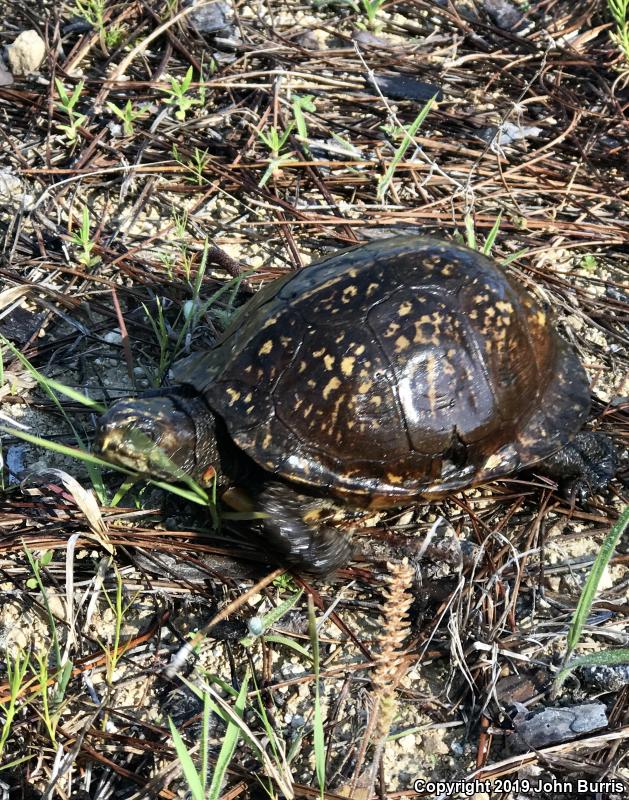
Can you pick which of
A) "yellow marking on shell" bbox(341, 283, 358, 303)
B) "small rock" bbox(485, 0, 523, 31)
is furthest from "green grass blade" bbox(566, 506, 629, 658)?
"small rock" bbox(485, 0, 523, 31)

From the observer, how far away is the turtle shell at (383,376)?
8.50 feet

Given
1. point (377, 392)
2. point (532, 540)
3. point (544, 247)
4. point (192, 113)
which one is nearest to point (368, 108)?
point (192, 113)

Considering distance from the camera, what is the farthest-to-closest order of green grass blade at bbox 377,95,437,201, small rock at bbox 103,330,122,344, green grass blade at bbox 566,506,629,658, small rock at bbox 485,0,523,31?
small rock at bbox 485,0,523,31, green grass blade at bbox 377,95,437,201, small rock at bbox 103,330,122,344, green grass blade at bbox 566,506,629,658

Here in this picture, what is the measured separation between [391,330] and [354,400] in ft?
0.82

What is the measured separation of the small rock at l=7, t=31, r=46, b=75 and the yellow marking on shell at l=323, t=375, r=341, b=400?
8.87ft

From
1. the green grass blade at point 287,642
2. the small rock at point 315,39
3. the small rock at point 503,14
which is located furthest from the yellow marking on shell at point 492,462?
the small rock at point 503,14

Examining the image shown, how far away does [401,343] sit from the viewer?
2.59 meters

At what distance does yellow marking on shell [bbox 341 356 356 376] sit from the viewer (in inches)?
102

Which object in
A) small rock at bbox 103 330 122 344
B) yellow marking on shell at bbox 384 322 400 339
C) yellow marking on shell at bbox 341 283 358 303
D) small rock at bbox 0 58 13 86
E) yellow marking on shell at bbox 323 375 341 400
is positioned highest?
small rock at bbox 0 58 13 86

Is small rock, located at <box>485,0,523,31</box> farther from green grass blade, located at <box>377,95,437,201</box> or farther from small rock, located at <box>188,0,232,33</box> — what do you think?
small rock, located at <box>188,0,232,33</box>

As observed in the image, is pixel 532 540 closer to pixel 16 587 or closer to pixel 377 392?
pixel 377 392

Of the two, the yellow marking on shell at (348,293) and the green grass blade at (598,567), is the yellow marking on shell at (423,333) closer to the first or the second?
the yellow marking on shell at (348,293)

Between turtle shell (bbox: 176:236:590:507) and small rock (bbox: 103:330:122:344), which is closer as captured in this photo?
turtle shell (bbox: 176:236:590:507)

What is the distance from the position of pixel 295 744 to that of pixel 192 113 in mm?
3052
